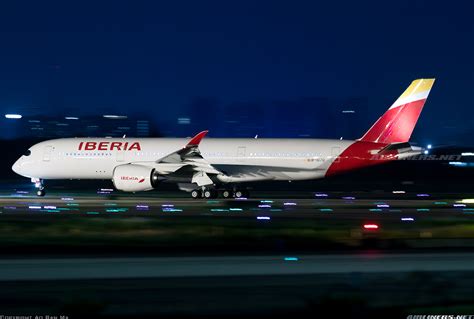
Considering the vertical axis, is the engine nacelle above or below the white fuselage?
below

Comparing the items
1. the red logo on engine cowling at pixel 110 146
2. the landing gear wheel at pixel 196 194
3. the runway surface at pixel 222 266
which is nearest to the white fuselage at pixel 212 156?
the red logo on engine cowling at pixel 110 146

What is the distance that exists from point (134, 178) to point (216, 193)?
5.05 metres

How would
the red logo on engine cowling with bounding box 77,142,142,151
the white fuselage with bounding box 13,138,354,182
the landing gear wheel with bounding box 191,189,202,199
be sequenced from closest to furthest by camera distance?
the white fuselage with bounding box 13,138,354,182, the landing gear wheel with bounding box 191,189,202,199, the red logo on engine cowling with bounding box 77,142,142,151

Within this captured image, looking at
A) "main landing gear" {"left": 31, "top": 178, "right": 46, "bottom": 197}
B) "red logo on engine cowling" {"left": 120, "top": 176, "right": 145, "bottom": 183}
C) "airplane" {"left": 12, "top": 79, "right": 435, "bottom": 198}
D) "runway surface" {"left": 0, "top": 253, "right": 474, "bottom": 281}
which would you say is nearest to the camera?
"runway surface" {"left": 0, "top": 253, "right": 474, "bottom": 281}

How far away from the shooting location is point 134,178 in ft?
150

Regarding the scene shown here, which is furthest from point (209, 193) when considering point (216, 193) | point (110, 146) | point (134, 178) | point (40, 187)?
A: point (40, 187)

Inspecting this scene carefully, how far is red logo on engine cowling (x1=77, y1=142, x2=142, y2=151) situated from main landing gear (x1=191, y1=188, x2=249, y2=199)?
4576mm

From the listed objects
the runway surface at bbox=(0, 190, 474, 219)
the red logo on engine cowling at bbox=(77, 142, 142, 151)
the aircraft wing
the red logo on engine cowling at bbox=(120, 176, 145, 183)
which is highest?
the red logo on engine cowling at bbox=(77, 142, 142, 151)

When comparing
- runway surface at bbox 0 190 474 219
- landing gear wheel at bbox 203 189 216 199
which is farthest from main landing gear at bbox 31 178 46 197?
landing gear wheel at bbox 203 189 216 199

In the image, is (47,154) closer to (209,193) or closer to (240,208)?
(209,193)

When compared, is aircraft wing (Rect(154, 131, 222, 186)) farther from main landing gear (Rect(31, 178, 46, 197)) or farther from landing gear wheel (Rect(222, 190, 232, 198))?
main landing gear (Rect(31, 178, 46, 197))

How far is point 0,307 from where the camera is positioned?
12.8m

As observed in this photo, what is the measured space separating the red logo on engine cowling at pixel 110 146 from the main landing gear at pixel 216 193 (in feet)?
15.0

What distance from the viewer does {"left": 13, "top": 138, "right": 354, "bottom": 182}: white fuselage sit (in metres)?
47.6
